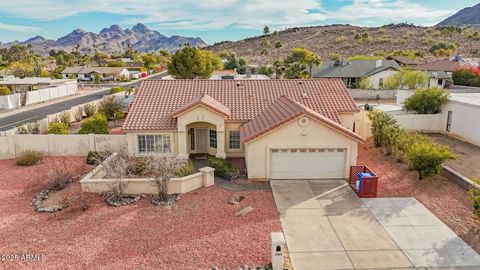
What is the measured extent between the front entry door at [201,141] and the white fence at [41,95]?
33.2 m

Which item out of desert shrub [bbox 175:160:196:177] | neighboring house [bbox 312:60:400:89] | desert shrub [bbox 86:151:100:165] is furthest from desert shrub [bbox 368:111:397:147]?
neighboring house [bbox 312:60:400:89]

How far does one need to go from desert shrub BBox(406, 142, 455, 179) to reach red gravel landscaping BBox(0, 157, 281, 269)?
7.96 meters

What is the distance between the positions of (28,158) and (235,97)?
13.6 m

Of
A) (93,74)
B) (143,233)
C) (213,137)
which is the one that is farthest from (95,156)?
(93,74)

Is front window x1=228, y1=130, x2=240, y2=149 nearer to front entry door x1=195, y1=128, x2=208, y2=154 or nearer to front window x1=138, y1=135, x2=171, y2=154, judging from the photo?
front entry door x1=195, y1=128, x2=208, y2=154

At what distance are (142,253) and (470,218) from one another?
13.0 meters

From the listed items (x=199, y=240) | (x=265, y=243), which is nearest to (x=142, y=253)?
(x=199, y=240)

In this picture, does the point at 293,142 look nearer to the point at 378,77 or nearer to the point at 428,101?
the point at 428,101

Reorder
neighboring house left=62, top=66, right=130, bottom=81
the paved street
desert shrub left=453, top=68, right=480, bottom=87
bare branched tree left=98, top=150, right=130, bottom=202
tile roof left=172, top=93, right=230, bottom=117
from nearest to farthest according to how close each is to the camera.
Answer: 1. bare branched tree left=98, top=150, right=130, bottom=202
2. tile roof left=172, top=93, right=230, bottom=117
3. the paved street
4. desert shrub left=453, top=68, right=480, bottom=87
5. neighboring house left=62, top=66, right=130, bottom=81

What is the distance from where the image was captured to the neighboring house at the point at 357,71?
2296 inches

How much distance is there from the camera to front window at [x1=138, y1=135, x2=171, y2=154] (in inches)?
893

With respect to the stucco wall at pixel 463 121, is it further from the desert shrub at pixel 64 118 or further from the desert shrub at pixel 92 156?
the desert shrub at pixel 64 118

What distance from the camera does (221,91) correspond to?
2578 centimetres

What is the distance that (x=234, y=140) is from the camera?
77.2 feet
